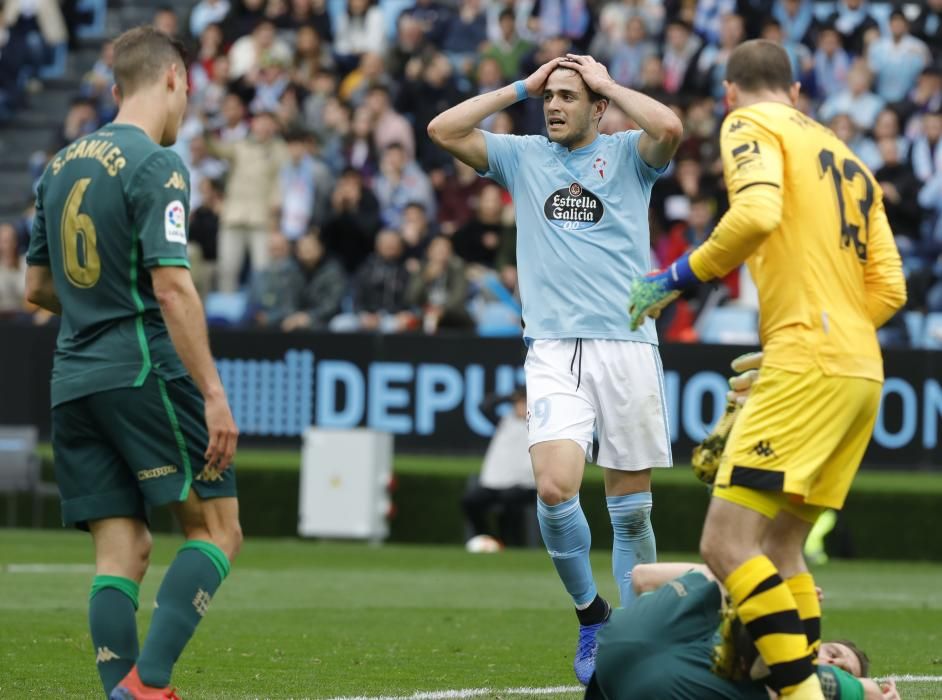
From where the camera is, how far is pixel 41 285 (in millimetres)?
7031

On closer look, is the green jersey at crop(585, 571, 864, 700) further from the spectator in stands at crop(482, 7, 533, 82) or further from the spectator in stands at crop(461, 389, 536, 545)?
the spectator in stands at crop(482, 7, 533, 82)

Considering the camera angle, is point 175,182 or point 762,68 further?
point 762,68

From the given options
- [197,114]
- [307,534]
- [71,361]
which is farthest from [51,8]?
[71,361]

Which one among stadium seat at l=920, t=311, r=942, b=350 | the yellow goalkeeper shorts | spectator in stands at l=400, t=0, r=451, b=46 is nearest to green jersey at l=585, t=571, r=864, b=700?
the yellow goalkeeper shorts

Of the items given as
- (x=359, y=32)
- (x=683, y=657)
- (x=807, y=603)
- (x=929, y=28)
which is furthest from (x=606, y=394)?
(x=359, y=32)

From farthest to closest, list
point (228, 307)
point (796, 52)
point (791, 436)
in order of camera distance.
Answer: point (796, 52) → point (228, 307) → point (791, 436)

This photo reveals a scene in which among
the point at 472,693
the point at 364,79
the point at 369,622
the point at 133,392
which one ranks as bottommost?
the point at 369,622

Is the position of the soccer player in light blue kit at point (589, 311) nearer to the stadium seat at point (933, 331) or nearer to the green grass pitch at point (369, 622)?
the green grass pitch at point (369, 622)

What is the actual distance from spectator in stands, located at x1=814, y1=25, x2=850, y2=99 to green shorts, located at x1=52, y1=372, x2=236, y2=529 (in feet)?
52.3

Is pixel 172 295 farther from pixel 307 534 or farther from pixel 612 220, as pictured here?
pixel 307 534

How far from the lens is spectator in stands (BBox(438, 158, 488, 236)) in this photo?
20.9m

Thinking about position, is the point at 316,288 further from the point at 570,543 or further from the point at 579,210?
the point at 570,543

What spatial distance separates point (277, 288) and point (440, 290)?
6.26ft

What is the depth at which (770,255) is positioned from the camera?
668 centimetres
